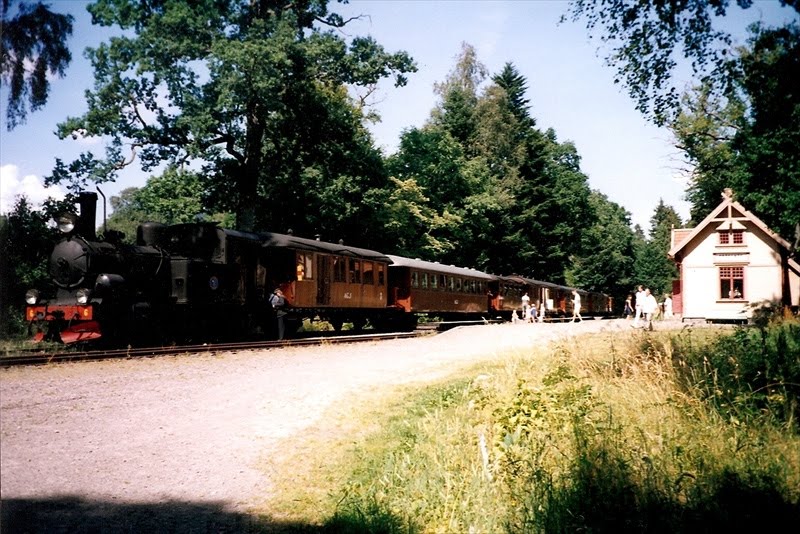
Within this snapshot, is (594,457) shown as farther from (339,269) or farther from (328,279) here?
(339,269)

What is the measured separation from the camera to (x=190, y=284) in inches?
549

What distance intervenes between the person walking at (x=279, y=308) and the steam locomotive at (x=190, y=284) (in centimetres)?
50

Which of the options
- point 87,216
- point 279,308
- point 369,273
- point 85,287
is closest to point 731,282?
point 85,287

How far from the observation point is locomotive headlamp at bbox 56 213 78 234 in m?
12.5

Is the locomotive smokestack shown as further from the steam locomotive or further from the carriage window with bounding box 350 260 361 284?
the carriage window with bounding box 350 260 361 284

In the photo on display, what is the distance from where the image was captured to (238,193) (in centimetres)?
2247

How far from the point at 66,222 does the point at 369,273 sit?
1210 centimetres

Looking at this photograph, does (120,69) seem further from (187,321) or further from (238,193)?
(238,193)

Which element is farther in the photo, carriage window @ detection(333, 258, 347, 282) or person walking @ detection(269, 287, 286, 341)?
carriage window @ detection(333, 258, 347, 282)

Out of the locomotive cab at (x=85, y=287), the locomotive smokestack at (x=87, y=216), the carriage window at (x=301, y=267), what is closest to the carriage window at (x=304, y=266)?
the carriage window at (x=301, y=267)

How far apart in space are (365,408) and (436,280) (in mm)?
19289

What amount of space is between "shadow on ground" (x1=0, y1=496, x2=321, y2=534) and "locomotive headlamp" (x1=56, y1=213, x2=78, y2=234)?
1013cm

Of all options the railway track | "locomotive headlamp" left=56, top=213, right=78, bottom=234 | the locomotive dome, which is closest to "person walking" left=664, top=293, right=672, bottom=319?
the railway track

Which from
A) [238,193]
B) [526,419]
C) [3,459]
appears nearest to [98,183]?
[3,459]
